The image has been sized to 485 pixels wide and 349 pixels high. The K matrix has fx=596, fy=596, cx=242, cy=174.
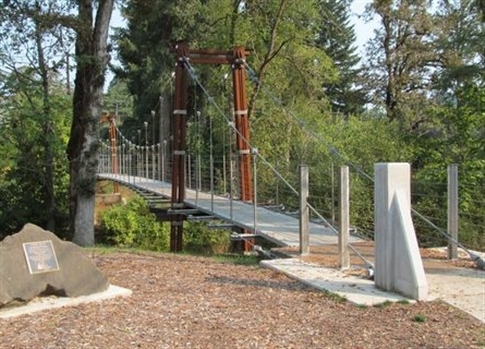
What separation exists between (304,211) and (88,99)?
13.8ft

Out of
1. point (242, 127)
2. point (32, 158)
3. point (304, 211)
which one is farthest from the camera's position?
point (32, 158)

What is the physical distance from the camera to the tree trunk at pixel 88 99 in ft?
27.3

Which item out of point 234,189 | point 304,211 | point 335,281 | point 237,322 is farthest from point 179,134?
point 237,322

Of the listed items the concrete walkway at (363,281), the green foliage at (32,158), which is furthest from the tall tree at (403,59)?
the concrete walkway at (363,281)

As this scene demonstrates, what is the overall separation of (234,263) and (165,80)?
490 inches

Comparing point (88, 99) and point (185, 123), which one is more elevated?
point (88, 99)

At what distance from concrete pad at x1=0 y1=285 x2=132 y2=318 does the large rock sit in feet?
0.14

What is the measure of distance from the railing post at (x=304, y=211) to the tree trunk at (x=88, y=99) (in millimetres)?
3930

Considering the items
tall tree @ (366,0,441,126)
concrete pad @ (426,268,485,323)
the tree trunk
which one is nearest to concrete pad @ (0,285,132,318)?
concrete pad @ (426,268,485,323)

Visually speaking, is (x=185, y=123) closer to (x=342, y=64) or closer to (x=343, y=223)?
(x=343, y=223)

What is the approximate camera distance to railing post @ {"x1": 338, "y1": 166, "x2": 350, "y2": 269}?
4891 mm

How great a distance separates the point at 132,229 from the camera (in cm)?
1636

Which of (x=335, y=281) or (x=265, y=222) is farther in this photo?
(x=265, y=222)

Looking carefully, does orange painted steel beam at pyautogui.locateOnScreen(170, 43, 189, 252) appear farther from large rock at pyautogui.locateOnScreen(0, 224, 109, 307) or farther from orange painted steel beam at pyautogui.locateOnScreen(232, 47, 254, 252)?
large rock at pyautogui.locateOnScreen(0, 224, 109, 307)
